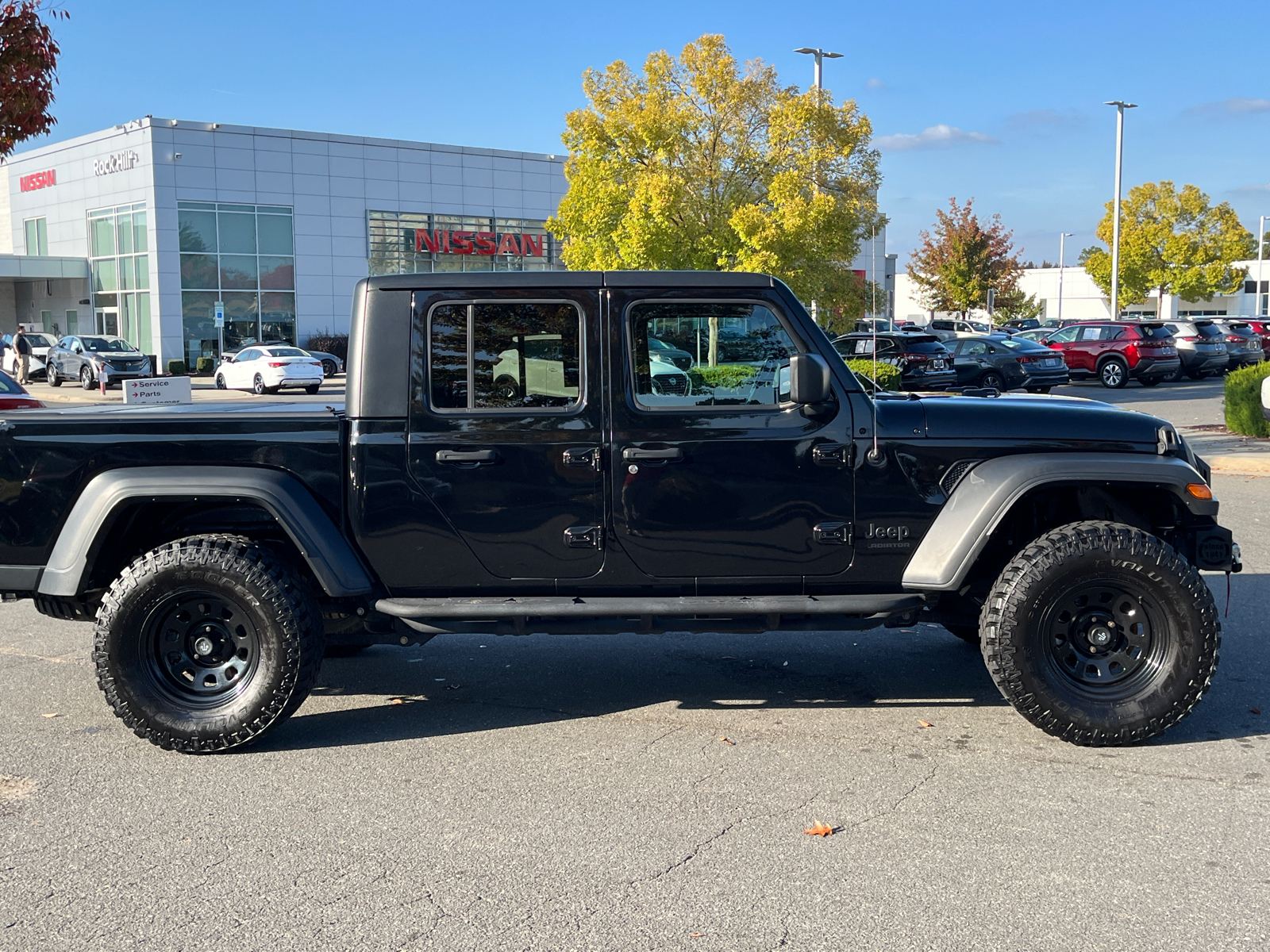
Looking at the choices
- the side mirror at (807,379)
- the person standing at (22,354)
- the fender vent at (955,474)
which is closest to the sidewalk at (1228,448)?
the fender vent at (955,474)

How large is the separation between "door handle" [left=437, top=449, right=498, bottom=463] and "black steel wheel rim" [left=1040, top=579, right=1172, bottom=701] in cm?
247

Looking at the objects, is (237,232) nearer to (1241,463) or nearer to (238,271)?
(238,271)

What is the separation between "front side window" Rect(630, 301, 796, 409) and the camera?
505cm

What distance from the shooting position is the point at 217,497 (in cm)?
498

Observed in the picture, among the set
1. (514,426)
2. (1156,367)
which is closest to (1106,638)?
(514,426)

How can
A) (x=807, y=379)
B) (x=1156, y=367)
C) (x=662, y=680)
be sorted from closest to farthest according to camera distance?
(x=807, y=379) → (x=662, y=680) → (x=1156, y=367)

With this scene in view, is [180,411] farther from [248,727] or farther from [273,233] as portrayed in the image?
[273,233]

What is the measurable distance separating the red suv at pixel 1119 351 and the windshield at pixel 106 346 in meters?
28.0

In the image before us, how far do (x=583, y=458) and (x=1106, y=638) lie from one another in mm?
2399

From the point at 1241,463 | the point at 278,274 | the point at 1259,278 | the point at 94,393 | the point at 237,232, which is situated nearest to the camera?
the point at 1241,463

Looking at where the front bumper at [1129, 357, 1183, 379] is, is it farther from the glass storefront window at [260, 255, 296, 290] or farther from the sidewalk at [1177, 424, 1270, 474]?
the glass storefront window at [260, 255, 296, 290]

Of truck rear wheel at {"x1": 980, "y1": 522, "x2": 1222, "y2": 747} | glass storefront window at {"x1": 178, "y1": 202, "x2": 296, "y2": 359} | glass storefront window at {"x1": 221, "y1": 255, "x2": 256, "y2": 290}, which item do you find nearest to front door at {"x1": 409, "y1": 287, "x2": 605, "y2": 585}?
truck rear wheel at {"x1": 980, "y1": 522, "x2": 1222, "y2": 747}

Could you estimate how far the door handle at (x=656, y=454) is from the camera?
16.3 ft

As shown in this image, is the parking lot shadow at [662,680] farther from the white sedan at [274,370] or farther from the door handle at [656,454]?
the white sedan at [274,370]
